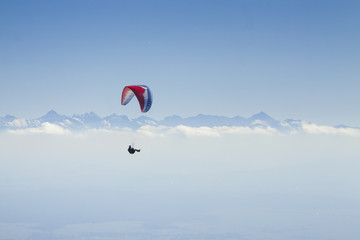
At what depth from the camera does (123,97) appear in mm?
63438

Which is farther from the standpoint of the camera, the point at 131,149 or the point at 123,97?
the point at 123,97

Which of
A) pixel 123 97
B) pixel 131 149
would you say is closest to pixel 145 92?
pixel 123 97

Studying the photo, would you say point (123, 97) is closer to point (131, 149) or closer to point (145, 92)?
point (145, 92)

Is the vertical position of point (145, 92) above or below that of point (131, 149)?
above

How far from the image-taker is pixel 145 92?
6056cm

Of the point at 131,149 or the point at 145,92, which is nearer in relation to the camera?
the point at 131,149

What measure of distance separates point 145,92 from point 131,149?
10201 millimetres

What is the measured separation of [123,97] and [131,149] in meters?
11.2

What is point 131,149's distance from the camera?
56562 millimetres

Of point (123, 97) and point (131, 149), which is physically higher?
point (123, 97)

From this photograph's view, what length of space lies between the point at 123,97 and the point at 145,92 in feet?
16.6
